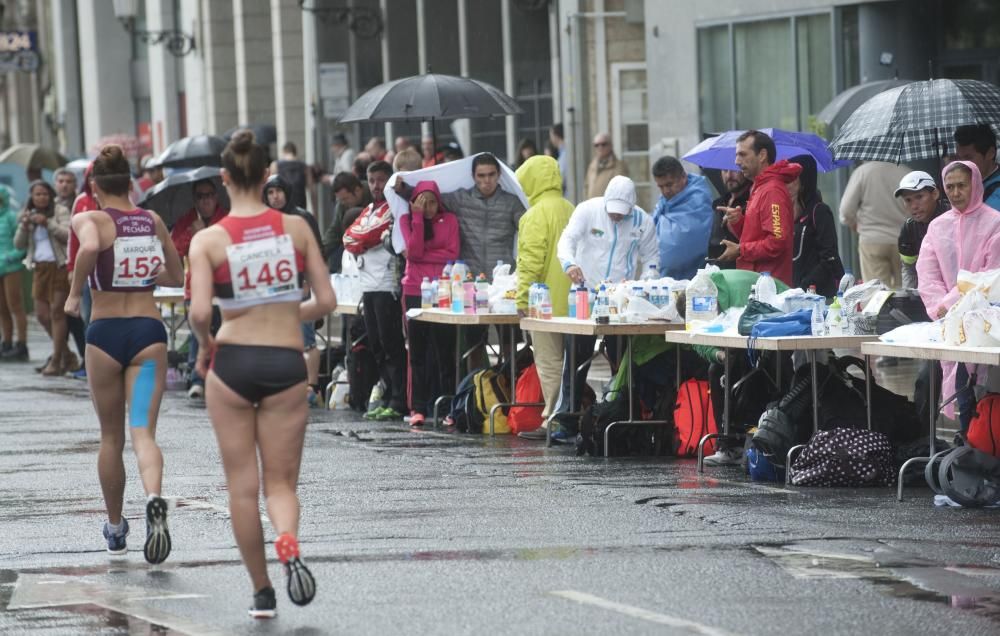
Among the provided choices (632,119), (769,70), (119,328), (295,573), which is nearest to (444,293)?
(119,328)

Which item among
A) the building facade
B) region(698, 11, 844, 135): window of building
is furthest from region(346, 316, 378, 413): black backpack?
→ region(698, 11, 844, 135): window of building

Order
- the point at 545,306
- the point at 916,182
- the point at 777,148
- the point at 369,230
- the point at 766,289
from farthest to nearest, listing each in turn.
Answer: the point at 369,230, the point at 777,148, the point at 545,306, the point at 766,289, the point at 916,182

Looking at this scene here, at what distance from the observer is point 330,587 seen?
9406 millimetres

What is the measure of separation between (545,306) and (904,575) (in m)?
6.32

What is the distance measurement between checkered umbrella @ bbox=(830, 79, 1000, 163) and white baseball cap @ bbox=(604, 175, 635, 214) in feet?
4.96

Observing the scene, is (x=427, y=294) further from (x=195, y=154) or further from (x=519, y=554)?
(x=195, y=154)

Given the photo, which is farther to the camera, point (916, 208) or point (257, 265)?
point (916, 208)

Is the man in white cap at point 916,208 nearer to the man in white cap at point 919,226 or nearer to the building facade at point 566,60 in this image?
the man in white cap at point 919,226

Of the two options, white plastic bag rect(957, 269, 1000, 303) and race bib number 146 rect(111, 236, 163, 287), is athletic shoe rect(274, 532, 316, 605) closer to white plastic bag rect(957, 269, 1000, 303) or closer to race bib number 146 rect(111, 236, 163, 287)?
race bib number 146 rect(111, 236, 163, 287)

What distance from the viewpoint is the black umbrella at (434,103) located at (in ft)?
60.9

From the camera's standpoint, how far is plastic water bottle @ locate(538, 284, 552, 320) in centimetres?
1559

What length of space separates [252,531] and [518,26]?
24.8m

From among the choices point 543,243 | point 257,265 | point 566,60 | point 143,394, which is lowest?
point 143,394

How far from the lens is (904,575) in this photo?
31.3ft
